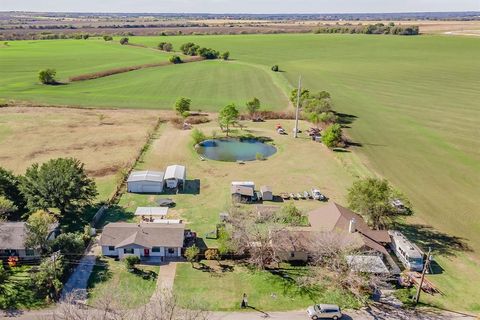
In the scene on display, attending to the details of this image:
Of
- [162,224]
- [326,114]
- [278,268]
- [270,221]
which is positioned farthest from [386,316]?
[326,114]

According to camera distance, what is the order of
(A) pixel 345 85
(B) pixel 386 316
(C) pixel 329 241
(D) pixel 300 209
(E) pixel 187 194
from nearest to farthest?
(B) pixel 386 316, (C) pixel 329 241, (D) pixel 300 209, (E) pixel 187 194, (A) pixel 345 85

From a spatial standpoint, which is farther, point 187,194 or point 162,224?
point 187,194

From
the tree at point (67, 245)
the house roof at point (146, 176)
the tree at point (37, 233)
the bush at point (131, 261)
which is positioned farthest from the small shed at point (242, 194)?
the tree at point (37, 233)

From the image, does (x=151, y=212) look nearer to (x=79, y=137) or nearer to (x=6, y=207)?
(x=6, y=207)

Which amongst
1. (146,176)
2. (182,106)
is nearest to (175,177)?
(146,176)

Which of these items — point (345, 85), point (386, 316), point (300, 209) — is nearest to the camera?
point (386, 316)

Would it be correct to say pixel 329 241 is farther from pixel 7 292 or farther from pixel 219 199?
pixel 7 292

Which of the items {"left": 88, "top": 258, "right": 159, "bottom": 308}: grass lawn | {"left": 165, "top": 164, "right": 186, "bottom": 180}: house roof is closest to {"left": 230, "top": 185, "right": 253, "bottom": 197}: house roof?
{"left": 165, "top": 164, "right": 186, "bottom": 180}: house roof

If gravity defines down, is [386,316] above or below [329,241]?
below
